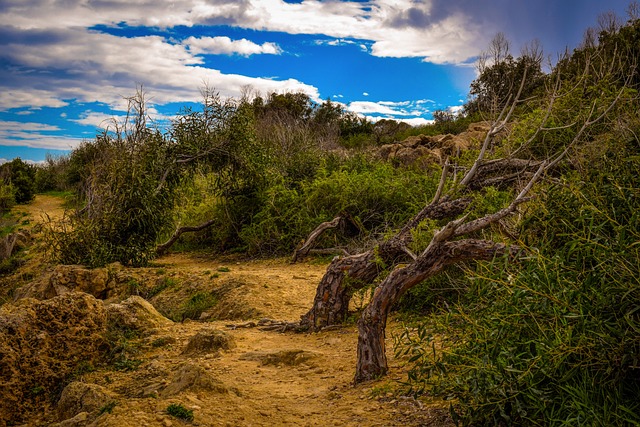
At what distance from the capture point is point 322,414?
407 centimetres

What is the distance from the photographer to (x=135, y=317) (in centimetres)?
669

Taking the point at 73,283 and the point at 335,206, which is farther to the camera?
the point at 335,206

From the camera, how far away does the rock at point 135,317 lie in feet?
21.3

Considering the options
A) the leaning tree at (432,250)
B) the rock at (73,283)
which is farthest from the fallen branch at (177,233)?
the leaning tree at (432,250)

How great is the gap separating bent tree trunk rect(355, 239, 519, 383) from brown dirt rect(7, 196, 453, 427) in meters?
0.16

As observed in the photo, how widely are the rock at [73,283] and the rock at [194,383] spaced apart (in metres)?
5.89

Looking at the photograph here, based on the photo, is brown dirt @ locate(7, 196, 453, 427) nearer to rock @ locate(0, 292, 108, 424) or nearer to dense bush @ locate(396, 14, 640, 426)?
rock @ locate(0, 292, 108, 424)

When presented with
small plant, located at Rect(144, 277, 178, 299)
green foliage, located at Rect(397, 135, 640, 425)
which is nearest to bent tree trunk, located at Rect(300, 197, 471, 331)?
green foliage, located at Rect(397, 135, 640, 425)

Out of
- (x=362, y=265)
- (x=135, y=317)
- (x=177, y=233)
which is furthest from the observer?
(x=177, y=233)

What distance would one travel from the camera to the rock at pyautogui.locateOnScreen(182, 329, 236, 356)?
5906 millimetres

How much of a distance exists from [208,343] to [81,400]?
1.64 metres

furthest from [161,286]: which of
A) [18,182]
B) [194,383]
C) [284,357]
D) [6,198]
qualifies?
[18,182]

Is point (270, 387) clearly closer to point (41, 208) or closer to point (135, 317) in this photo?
point (135, 317)

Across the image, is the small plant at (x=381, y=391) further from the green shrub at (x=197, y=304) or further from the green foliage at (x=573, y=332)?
the green shrub at (x=197, y=304)
